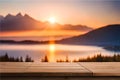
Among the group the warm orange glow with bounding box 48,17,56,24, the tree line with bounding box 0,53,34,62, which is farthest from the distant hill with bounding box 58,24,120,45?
the tree line with bounding box 0,53,34,62

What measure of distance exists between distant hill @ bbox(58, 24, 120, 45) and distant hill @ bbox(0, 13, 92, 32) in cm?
11

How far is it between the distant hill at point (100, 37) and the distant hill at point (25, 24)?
0.11 meters

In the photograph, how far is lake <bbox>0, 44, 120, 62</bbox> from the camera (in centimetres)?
444

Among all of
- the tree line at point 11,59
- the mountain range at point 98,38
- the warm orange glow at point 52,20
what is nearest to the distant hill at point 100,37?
the mountain range at point 98,38

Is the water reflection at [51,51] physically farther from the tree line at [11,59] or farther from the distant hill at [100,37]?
the tree line at [11,59]

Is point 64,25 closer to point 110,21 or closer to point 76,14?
point 76,14

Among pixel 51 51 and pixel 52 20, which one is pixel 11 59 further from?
pixel 52 20

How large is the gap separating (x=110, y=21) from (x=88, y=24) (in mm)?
287

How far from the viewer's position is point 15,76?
118 inches

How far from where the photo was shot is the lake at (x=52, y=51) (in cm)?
444

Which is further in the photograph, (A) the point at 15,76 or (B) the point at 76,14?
(B) the point at 76,14

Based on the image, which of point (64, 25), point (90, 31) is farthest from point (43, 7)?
point (90, 31)

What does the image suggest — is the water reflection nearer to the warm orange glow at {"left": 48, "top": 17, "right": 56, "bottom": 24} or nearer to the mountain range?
the mountain range

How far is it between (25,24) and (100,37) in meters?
0.98
